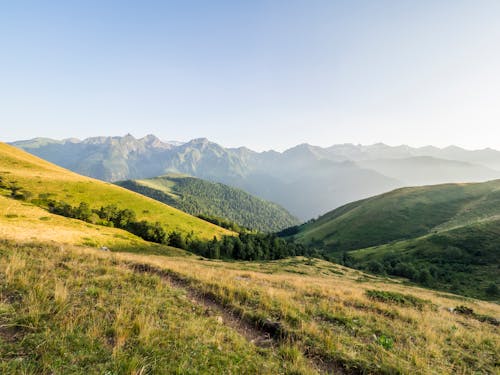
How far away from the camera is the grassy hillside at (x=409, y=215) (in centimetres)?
13338

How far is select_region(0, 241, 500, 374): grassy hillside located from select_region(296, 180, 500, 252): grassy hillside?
145 m

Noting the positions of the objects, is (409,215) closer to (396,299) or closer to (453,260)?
(453,260)

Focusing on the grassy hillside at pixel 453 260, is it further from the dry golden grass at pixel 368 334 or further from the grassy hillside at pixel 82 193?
the grassy hillside at pixel 82 193

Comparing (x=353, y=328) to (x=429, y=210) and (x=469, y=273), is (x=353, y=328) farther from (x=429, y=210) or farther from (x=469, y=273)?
(x=429, y=210)

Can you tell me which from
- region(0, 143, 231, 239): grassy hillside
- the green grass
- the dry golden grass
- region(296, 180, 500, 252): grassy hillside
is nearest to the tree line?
Answer: region(0, 143, 231, 239): grassy hillside

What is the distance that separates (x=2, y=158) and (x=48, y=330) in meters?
140

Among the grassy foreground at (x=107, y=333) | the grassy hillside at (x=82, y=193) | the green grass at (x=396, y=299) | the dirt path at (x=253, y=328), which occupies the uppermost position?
the grassy foreground at (x=107, y=333)

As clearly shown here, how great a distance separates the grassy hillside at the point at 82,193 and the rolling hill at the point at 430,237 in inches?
2734

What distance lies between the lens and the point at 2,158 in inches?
3780

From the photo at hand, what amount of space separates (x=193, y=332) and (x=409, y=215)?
620 feet

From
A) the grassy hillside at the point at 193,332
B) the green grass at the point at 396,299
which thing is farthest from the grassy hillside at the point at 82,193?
the grassy hillside at the point at 193,332

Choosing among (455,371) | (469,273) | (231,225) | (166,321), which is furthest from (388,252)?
(166,321)

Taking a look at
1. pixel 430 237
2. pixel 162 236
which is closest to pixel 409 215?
pixel 430 237

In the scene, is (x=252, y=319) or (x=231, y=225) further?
(x=231, y=225)
